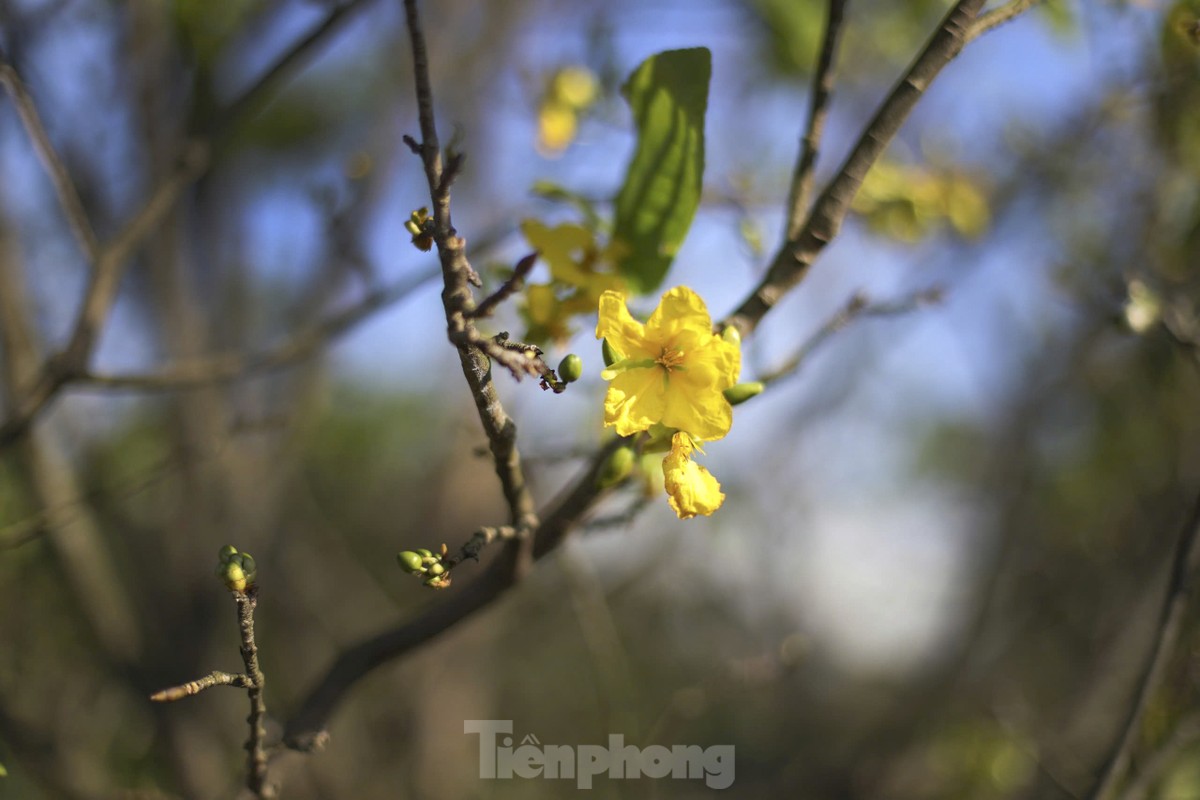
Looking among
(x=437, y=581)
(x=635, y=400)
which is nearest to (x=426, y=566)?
(x=437, y=581)

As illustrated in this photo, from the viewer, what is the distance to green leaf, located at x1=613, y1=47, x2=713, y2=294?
1291 mm

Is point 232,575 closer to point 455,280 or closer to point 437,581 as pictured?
point 437,581

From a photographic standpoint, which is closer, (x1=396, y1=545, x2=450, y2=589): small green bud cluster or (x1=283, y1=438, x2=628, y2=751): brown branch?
(x1=396, y1=545, x2=450, y2=589): small green bud cluster

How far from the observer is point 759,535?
4.64m

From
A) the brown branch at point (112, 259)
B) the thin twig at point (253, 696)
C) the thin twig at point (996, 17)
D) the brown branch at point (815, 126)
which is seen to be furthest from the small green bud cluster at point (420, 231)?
the brown branch at point (112, 259)

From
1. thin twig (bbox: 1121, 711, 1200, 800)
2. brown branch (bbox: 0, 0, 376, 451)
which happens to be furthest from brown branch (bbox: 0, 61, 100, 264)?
thin twig (bbox: 1121, 711, 1200, 800)

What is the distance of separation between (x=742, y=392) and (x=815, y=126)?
0.53 m

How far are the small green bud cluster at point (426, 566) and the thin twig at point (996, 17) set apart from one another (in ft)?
3.24

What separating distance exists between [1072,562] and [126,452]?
15.9 ft

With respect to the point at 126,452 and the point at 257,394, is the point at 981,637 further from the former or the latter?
the point at 126,452

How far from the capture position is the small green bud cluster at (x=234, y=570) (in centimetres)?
103

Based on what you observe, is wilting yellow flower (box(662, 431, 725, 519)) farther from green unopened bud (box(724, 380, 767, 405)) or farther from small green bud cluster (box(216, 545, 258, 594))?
small green bud cluster (box(216, 545, 258, 594))

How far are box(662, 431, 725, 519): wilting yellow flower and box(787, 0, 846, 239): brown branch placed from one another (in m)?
0.44

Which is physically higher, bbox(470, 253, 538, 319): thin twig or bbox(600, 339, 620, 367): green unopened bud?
bbox(600, 339, 620, 367): green unopened bud
